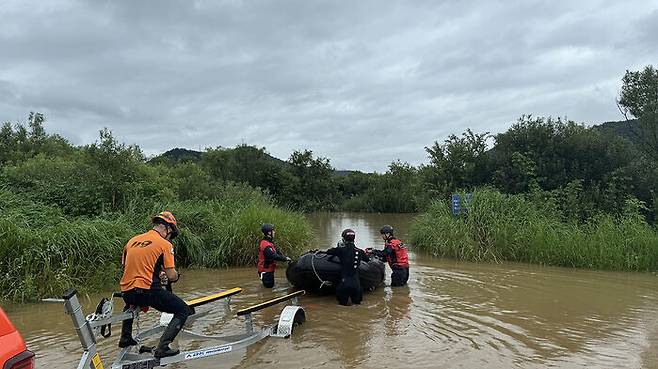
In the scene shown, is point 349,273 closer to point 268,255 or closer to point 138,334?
point 268,255

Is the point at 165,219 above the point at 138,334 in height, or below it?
above

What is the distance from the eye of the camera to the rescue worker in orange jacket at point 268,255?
366 inches

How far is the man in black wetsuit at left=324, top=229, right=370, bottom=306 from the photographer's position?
8.34 metres

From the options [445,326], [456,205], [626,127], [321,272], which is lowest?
[445,326]

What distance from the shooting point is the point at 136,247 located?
5.02 meters

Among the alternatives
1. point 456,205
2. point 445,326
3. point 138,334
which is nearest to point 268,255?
point 445,326

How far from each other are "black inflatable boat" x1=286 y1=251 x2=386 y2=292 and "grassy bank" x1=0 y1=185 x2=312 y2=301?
11.1 feet

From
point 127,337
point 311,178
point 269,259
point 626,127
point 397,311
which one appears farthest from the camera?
point 311,178

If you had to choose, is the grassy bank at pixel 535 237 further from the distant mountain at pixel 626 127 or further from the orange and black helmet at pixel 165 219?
the distant mountain at pixel 626 127

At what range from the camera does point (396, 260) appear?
10055 millimetres

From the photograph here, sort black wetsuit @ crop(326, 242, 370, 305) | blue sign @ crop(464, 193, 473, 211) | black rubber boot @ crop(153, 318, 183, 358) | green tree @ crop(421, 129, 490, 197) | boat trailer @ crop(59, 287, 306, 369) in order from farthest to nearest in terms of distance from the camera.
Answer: green tree @ crop(421, 129, 490, 197) → blue sign @ crop(464, 193, 473, 211) → black wetsuit @ crop(326, 242, 370, 305) → black rubber boot @ crop(153, 318, 183, 358) → boat trailer @ crop(59, 287, 306, 369)

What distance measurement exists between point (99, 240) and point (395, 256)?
17.8 ft

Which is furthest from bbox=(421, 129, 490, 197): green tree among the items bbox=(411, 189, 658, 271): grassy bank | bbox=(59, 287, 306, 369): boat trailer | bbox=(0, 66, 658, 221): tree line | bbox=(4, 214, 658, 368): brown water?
bbox=(59, 287, 306, 369): boat trailer

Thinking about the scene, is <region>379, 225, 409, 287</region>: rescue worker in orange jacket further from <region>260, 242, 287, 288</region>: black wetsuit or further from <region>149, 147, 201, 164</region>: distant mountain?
<region>149, 147, 201, 164</region>: distant mountain
